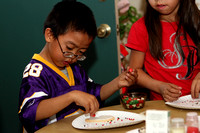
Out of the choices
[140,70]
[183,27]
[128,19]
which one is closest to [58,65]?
[140,70]

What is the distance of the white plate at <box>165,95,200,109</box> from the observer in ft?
3.98

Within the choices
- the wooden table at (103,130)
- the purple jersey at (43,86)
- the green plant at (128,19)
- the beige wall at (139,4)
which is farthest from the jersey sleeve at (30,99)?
the beige wall at (139,4)

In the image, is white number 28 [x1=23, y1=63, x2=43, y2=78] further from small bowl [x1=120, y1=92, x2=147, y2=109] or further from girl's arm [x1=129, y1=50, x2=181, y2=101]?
girl's arm [x1=129, y1=50, x2=181, y2=101]

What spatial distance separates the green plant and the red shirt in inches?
40.5

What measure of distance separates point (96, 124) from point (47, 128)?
0.19 meters

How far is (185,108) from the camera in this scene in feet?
4.06

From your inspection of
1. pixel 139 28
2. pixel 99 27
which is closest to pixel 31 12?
pixel 99 27

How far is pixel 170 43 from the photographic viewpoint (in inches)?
71.4

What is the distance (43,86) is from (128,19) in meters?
1.84

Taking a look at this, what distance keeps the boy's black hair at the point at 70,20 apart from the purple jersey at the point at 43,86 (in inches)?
7.1

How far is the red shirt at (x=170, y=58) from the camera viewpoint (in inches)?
70.6

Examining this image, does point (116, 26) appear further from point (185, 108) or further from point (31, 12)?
point (185, 108)

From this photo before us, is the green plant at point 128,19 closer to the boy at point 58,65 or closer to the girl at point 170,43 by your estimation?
the girl at point 170,43

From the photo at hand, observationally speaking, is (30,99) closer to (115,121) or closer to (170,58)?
(115,121)
